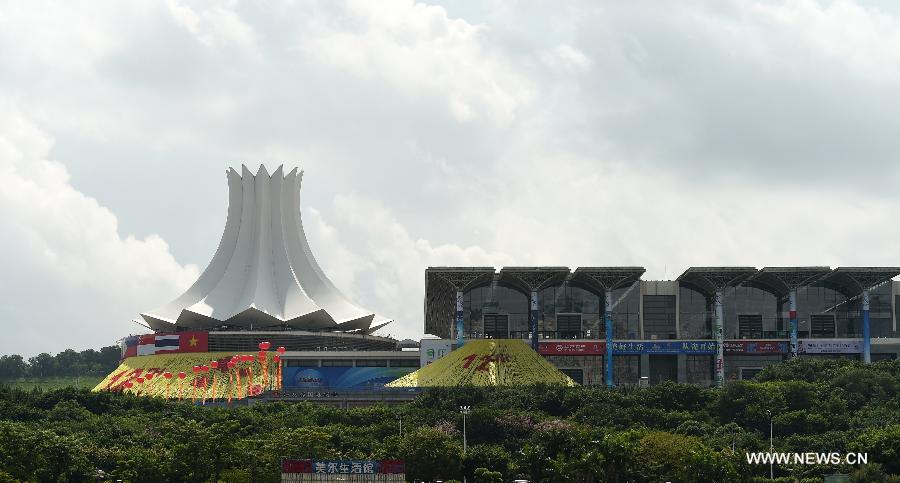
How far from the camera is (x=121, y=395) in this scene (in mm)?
93000

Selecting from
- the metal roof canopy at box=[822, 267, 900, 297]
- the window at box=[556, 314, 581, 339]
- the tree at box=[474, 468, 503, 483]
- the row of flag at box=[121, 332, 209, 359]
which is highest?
the metal roof canopy at box=[822, 267, 900, 297]

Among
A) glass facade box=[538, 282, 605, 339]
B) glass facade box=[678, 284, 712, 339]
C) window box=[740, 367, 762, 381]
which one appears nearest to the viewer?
window box=[740, 367, 762, 381]

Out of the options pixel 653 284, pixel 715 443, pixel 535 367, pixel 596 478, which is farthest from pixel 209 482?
pixel 653 284

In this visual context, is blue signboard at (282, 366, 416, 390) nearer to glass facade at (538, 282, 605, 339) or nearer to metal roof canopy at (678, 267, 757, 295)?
glass facade at (538, 282, 605, 339)

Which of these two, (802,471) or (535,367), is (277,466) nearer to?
(802,471)

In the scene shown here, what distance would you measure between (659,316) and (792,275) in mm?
11331

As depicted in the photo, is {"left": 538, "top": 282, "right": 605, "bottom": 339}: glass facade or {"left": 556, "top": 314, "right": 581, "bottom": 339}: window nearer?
{"left": 538, "top": 282, "right": 605, "bottom": 339}: glass facade

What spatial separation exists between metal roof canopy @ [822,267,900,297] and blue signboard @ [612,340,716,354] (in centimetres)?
1122

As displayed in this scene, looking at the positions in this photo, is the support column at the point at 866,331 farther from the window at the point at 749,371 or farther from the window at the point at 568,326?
the window at the point at 568,326

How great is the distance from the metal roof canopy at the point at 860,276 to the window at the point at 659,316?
41.8 ft

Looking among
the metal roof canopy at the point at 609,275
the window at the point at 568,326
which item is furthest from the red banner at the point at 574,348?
the metal roof canopy at the point at 609,275

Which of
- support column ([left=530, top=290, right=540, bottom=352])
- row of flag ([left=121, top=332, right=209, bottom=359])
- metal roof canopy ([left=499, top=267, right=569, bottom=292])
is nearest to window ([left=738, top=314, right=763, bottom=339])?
metal roof canopy ([left=499, top=267, right=569, bottom=292])

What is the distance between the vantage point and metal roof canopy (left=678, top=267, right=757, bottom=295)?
326ft

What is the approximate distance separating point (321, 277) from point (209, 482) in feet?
173
